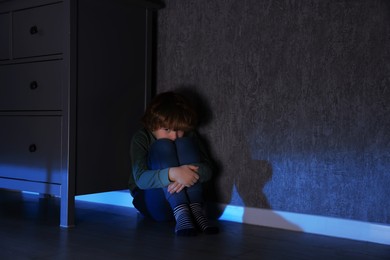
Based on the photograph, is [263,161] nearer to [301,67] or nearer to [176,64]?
[301,67]

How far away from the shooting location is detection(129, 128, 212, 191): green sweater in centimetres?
164

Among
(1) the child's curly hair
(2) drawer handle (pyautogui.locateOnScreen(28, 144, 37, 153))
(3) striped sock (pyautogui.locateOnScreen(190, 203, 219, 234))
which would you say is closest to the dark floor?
(3) striped sock (pyautogui.locateOnScreen(190, 203, 219, 234))

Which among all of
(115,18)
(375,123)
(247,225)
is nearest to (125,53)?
(115,18)

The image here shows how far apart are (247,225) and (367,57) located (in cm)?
74

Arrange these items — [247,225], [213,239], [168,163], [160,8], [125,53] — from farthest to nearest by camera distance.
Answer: [160,8] < [125,53] < [247,225] < [168,163] < [213,239]

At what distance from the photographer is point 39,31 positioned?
5.68 ft

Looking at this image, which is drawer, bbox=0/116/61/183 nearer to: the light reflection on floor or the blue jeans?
the blue jeans

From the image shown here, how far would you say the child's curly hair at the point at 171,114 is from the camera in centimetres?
175

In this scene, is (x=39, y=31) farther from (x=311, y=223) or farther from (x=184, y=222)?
(x=311, y=223)

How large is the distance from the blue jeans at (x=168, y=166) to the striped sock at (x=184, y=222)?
24mm

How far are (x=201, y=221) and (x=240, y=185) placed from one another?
0.32 meters

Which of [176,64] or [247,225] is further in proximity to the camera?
[176,64]

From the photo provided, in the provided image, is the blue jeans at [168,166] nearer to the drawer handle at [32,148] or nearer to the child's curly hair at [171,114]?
the child's curly hair at [171,114]

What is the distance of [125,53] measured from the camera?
192 cm
